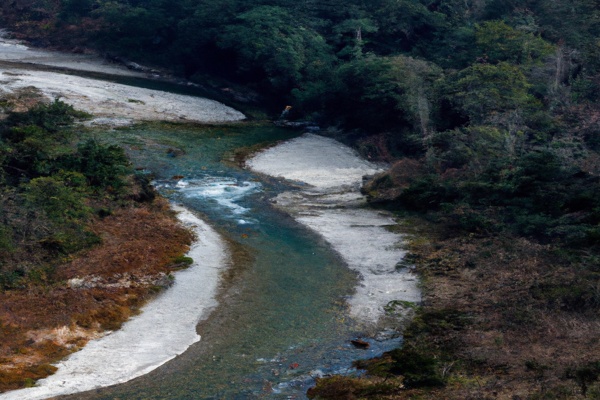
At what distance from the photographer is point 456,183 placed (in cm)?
2916

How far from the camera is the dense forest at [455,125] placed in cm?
1659

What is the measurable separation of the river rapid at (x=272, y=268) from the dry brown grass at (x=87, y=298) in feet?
3.02

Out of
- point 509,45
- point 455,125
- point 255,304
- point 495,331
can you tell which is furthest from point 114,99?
point 495,331

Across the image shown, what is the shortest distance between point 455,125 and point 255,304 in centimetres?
2291

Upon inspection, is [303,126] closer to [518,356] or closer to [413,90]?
[413,90]

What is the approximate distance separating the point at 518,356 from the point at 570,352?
110 centimetres

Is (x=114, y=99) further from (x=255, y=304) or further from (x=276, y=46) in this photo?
(x=255, y=304)

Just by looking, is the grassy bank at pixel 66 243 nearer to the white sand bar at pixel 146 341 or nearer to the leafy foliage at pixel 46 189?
the leafy foliage at pixel 46 189

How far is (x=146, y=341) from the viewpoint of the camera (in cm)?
1686

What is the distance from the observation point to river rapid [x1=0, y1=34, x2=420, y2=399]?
1565 cm

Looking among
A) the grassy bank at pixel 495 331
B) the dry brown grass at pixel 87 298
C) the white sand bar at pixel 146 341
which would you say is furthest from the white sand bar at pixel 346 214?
the dry brown grass at pixel 87 298

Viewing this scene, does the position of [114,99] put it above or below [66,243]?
above

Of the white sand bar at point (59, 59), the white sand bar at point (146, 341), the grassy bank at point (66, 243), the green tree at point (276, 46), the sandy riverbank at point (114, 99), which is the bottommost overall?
the white sand bar at point (146, 341)

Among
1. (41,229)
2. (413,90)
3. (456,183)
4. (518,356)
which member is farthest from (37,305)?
(413,90)
